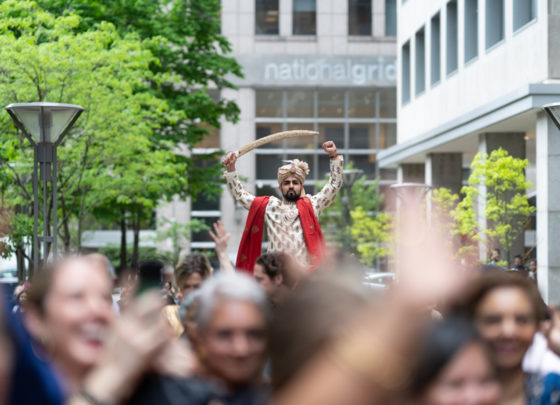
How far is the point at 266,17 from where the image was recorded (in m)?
58.8

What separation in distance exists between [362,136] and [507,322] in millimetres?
56525

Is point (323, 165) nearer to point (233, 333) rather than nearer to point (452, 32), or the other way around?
point (452, 32)

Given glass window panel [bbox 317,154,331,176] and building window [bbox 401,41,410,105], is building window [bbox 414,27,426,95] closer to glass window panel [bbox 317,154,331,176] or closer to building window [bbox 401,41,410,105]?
building window [bbox 401,41,410,105]

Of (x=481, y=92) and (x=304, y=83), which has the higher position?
(x=304, y=83)

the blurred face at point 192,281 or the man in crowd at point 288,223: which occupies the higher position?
the man in crowd at point 288,223

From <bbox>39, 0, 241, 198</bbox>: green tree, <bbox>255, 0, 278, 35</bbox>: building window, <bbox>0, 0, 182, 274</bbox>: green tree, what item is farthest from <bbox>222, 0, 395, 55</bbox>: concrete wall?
<bbox>0, 0, 182, 274</bbox>: green tree

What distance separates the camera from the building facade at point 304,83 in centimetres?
5806

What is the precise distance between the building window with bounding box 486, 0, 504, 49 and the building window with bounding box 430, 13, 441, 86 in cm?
653

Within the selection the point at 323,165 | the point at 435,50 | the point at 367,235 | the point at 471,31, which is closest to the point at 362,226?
the point at 367,235

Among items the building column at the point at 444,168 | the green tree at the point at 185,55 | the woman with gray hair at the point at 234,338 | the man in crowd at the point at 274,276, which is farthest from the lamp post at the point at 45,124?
the building column at the point at 444,168

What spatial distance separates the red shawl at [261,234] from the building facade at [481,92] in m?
16.2

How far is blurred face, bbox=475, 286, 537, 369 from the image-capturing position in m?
3.73

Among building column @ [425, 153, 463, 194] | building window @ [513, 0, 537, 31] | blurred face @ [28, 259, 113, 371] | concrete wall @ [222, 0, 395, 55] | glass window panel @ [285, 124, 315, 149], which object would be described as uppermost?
concrete wall @ [222, 0, 395, 55]

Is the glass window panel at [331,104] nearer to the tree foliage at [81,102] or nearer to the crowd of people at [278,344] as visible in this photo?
the tree foliage at [81,102]
